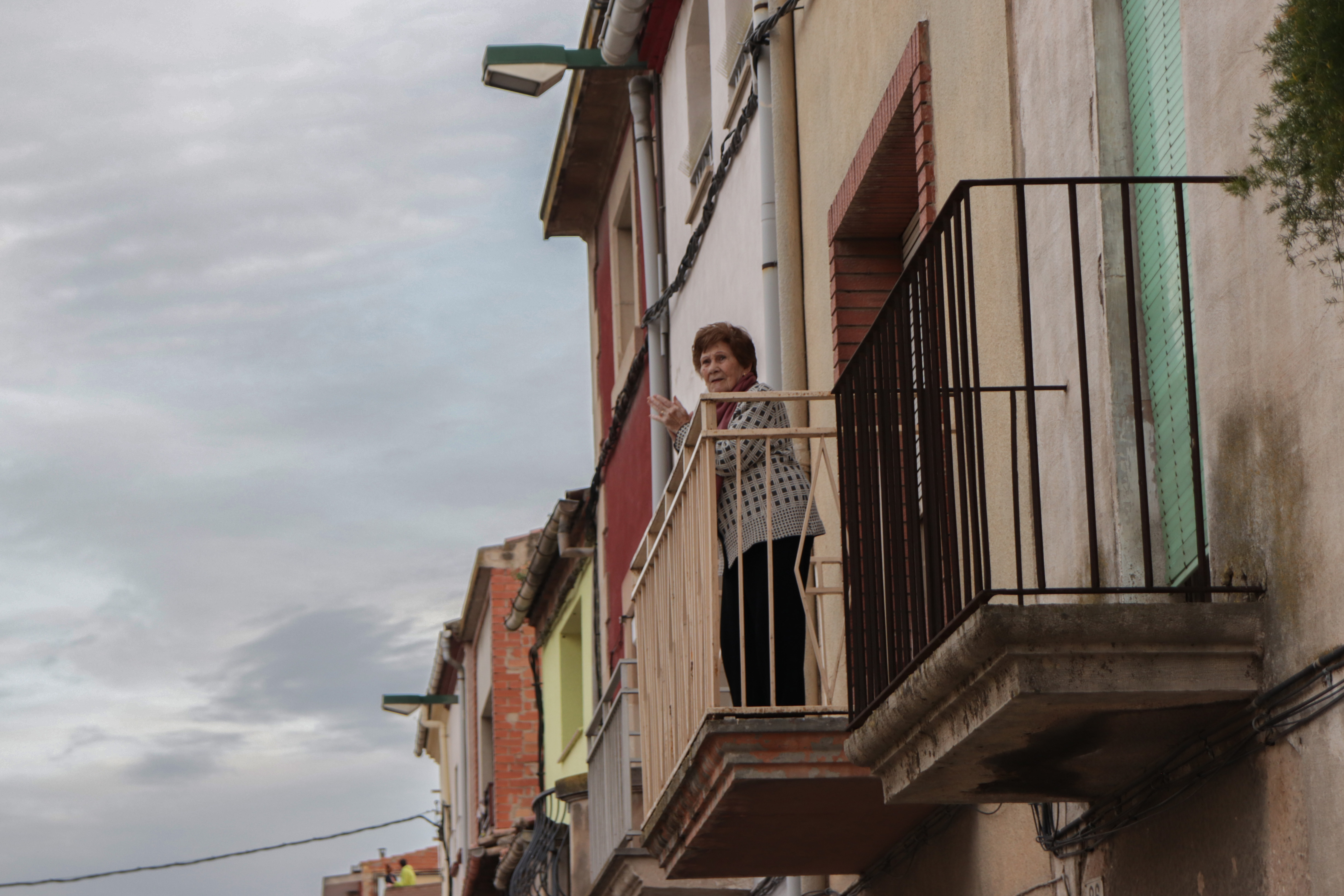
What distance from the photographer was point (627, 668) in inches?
472

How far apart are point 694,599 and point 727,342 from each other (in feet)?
3.25

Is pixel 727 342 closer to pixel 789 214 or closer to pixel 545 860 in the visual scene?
pixel 789 214

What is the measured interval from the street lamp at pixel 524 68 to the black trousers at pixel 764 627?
23.8 ft

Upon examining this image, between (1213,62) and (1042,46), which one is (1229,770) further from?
(1042,46)

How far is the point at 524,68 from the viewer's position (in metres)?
14.2

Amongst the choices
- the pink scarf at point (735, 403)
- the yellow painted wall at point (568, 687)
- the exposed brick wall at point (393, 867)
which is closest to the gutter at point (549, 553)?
the yellow painted wall at point (568, 687)

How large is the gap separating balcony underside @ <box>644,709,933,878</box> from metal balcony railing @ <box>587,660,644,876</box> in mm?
1336

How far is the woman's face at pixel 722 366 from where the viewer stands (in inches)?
308

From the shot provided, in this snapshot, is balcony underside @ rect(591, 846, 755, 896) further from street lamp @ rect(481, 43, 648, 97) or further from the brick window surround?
street lamp @ rect(481, 43, 648, 97)

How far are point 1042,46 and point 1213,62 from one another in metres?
1.50

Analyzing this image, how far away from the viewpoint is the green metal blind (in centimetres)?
554

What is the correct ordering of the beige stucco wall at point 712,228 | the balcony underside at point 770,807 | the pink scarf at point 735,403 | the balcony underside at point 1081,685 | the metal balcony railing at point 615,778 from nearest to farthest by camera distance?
the balcony underside at point 1081,685 < the balcony underside at point 770,807 < the pink scarf at point 735,403 < the metal balcony railing at point 615,778 < the beige stucco wall at point 712,228

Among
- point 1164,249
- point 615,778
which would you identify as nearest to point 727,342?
point 1164,249

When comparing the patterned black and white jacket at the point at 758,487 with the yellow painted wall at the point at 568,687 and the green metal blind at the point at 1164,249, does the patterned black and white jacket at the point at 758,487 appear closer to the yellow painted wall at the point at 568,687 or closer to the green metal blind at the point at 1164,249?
the green metal blind at the point at 1164,249
